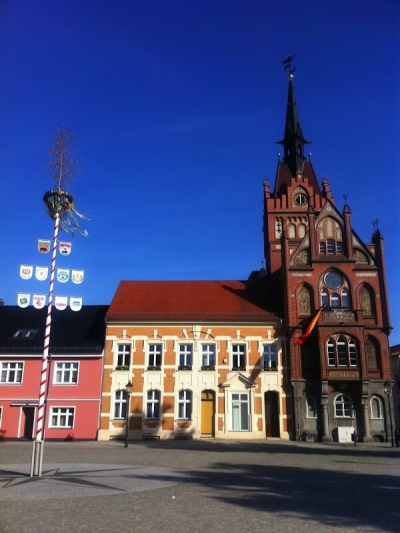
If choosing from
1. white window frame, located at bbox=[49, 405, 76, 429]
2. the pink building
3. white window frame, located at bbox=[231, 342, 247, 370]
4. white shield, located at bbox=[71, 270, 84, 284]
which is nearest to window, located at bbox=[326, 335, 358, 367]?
white window frame, located at bbox=[231, 342, 247, 370]

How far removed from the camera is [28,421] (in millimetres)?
33438

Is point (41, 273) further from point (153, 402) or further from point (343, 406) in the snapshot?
point (343, 406)

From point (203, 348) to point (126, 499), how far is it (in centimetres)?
2469

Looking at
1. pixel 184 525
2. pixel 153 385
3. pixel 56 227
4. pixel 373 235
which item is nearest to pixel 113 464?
pixel 56 227

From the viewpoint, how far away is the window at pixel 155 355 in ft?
112

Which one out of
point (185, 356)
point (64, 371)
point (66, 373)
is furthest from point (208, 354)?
point (64, 371)

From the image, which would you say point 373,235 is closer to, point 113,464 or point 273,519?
point 113,464

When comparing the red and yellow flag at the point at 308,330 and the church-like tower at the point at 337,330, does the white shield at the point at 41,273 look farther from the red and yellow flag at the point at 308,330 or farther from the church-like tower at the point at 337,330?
the church-like tower at the point at 337,330

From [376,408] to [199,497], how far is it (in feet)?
83.6

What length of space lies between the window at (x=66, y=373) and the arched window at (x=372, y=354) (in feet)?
68.2

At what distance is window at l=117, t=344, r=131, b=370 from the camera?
34312mm

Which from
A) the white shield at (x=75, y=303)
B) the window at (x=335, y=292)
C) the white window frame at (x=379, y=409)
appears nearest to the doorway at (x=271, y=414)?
the white window frame at (x=379, y=409)

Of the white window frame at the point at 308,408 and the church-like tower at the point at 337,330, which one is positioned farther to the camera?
the white window frame at the point at 308,408

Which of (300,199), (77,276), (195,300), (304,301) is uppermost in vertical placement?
(300,199)
